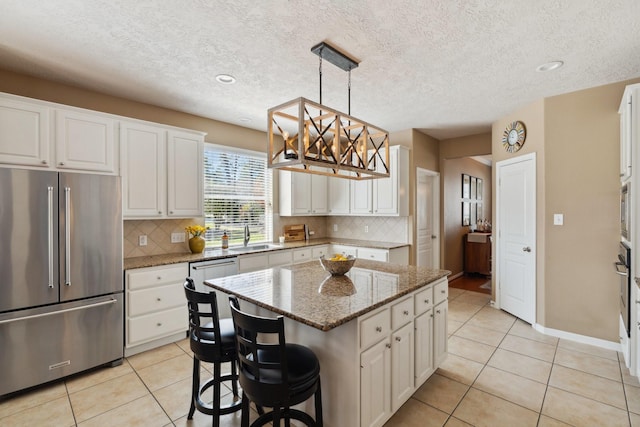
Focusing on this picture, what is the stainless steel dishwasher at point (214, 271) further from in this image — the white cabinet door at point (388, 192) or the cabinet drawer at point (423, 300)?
the white cabinet door at point (388, 192)

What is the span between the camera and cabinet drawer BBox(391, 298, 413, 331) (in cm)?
195

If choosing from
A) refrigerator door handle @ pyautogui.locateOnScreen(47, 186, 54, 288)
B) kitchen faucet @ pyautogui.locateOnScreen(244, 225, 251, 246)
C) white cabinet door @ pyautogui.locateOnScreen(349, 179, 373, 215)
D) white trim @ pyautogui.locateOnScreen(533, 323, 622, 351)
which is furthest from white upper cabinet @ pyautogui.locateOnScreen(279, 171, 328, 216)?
white trim @ pyautogui.locateOnScreen(533, 323, 622, 351)

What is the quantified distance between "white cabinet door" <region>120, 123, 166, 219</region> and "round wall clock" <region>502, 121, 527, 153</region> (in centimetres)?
433

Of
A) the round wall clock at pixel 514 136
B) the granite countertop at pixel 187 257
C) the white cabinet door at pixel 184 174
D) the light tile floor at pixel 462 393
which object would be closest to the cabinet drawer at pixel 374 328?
the light tile floor at pixel 462 393

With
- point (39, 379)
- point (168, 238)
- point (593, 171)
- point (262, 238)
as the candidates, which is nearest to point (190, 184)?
point (168, 238)

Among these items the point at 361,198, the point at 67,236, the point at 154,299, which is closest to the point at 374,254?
the point at 361,198

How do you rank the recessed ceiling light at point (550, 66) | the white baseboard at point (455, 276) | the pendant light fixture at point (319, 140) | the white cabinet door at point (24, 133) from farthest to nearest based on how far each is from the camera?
1. the white baseboard at point (455, 276)
2. the recessed ceiling light at point (550, 66)
3. the white cabinet door at point (24, 133)
4. the pendant light fixture at point (319, 140)

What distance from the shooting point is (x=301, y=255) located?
460cm

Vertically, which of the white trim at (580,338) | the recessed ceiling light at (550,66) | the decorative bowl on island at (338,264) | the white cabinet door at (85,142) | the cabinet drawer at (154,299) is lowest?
the white trim at (580,338)

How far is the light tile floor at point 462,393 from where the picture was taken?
208 centimetres

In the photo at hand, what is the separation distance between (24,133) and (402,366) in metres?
3.46

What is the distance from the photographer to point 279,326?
1401 millimetres

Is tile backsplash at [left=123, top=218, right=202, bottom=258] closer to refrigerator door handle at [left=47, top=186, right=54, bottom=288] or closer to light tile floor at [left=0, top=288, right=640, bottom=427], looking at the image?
refrigerator door handle at [left=47, top=186, right=54, bottom=288]

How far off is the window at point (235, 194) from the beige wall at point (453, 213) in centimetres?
325
